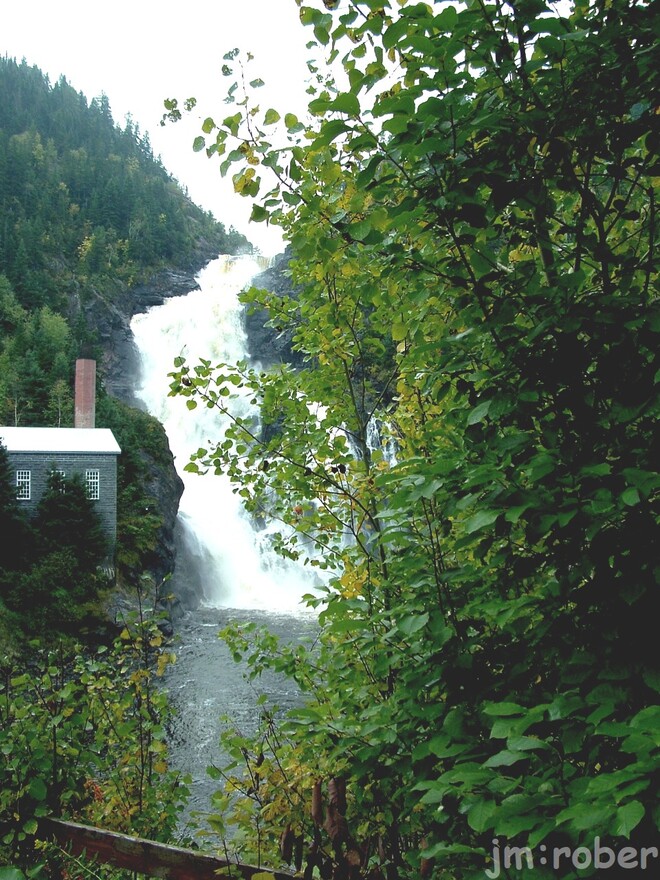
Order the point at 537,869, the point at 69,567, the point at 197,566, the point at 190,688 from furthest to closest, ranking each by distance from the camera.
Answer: the point at 197,566
the point at 69,567
the point at 190,688
the point at 537,869

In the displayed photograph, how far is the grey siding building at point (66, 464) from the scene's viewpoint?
30266mm

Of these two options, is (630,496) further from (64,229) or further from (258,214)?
(64,229)

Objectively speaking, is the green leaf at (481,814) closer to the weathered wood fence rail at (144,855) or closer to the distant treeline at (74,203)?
the weathered wood fence rail at (144,855)

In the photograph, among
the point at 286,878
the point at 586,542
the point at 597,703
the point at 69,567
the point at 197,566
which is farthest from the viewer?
the point at 197,566

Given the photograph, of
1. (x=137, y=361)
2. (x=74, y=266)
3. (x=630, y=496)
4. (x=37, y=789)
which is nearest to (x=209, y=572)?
(x=137, y=361)

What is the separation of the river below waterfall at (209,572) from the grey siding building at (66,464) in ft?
14.1

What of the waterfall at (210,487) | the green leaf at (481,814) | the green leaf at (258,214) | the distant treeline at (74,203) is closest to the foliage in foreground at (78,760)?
the green leaf at (481,814)

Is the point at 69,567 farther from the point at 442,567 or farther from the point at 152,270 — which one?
the point at 152,270

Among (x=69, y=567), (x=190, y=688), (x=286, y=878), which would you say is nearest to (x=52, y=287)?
(x=69, y=567)

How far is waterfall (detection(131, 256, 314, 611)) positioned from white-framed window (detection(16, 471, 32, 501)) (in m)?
7.71

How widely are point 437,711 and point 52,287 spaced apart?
254 ft

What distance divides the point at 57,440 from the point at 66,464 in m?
1.68

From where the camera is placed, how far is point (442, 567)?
7.25 feet

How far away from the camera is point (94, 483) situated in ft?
103
